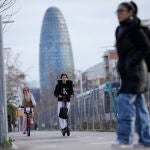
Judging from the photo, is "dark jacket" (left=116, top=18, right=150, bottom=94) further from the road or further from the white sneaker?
the road

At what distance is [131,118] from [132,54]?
2.83ft

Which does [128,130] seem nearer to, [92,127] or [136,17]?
[136,17]

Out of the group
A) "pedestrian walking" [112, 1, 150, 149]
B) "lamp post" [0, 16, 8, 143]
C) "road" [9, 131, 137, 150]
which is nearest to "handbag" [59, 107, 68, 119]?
"road" [9, 131, 137, 150]

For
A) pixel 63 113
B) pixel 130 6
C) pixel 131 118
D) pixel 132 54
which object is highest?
pixel 130 6

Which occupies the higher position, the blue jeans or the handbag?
the handbag

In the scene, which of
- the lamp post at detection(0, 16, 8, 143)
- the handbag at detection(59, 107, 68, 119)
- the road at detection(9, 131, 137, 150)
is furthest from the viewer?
the handbag at detection(59, 107, 68, 119)

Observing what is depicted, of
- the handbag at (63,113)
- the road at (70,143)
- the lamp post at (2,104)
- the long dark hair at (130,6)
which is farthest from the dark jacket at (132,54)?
the handbag at (63,113)

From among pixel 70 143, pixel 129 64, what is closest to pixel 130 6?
pixel 129 64

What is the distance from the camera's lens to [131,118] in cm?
870

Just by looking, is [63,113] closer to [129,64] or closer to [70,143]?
[70,143]

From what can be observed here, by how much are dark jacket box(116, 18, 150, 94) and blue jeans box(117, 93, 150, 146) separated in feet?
0.49

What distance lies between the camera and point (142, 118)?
900 cm

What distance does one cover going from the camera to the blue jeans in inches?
342

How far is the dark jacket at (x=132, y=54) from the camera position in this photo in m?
8.63
